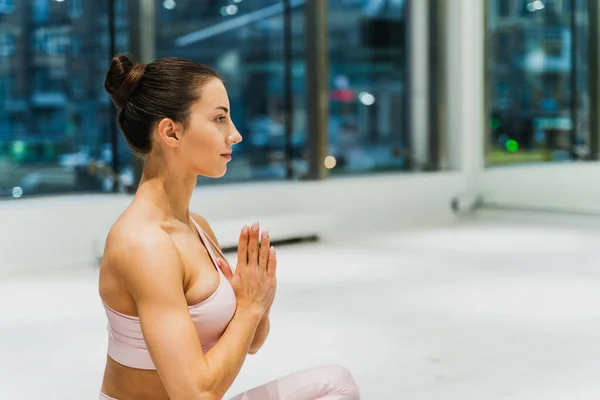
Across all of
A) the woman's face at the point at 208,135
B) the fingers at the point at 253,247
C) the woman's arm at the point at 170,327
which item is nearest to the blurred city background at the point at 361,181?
the woman's face at the point at 208,135

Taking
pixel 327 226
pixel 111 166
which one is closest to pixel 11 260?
pixel 111 166

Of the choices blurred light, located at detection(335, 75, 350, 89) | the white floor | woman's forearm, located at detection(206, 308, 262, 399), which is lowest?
the white floor

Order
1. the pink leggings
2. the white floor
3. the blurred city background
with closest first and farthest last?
the pink leggings, the white floor, the blurred city background

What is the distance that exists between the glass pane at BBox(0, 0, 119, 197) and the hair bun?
21.6 feet

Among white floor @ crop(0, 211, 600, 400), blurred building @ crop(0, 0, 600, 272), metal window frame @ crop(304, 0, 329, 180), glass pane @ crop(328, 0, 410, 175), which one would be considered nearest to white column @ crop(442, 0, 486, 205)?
blurred building @ crop(0, 0, 600, 272)

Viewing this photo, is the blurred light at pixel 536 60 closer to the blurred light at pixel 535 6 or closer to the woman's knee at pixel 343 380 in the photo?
the blurred light at pixel 535 6

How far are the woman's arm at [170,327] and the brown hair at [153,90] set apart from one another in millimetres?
274

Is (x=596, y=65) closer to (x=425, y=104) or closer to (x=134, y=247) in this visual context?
(x=425, y=104)

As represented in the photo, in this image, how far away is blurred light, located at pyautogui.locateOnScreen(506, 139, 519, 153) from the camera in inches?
447

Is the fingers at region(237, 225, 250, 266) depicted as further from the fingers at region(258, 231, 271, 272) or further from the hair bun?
the hair bun

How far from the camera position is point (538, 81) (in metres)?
11.0

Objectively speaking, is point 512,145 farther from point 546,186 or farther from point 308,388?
point 308,388

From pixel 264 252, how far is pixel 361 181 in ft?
27.2

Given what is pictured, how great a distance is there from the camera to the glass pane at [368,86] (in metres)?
10.7
